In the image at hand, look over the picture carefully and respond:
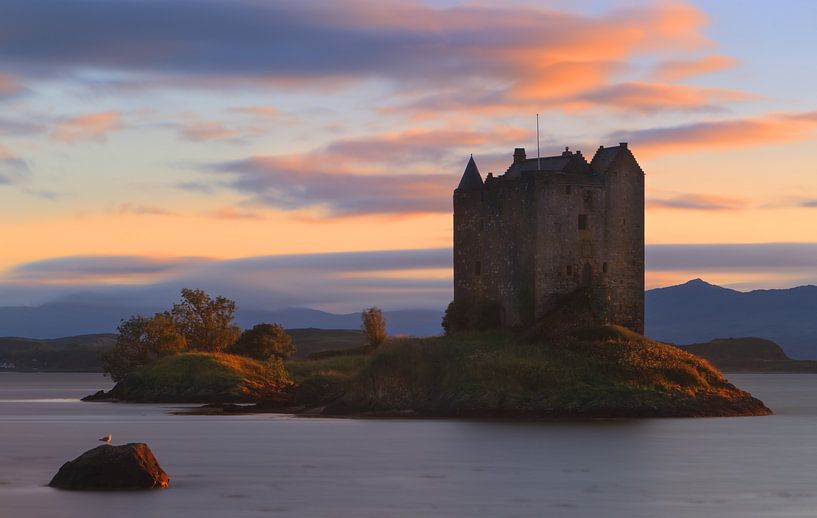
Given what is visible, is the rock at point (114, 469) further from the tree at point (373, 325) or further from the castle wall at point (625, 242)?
the tree at point (373, 325)

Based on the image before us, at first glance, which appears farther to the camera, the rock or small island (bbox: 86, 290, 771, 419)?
small island (bbox: 86, 290, 771, 419)

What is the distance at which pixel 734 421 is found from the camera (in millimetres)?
76250

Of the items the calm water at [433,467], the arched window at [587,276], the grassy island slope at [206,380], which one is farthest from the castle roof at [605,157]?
the grassy island slope at [206,380]

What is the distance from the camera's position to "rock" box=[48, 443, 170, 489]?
38.7 meters

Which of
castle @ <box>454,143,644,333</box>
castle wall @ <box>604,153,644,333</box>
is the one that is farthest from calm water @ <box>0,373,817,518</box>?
castle @ <box>454,143,644,333</box>

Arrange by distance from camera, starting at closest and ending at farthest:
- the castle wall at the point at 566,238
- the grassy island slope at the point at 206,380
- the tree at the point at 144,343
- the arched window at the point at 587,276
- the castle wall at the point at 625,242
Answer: the castle wall at the point at 566,238
the arched window at the point at 587,276
the castle wall at the point at 625,242
the grassy island slope at the point at 206,380
the tree at the point at 144,343

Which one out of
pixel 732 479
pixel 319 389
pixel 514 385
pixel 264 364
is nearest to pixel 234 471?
pixel 732 479

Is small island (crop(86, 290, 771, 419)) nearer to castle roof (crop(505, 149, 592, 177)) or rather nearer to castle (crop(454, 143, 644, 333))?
castle (crop(454, 143, 644, 333))

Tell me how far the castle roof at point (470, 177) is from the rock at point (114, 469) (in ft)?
184

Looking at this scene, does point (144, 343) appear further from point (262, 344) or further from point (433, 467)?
point (433, 467)

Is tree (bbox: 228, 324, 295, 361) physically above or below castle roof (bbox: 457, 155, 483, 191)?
below

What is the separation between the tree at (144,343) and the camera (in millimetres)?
117000

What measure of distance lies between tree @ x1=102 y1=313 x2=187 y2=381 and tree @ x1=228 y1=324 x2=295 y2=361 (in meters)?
5.77

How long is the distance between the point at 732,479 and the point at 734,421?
29796mm
